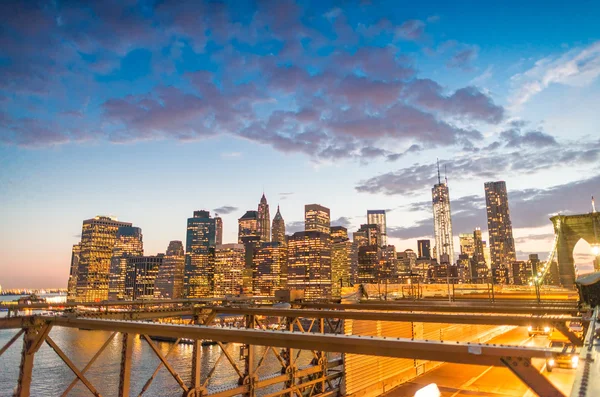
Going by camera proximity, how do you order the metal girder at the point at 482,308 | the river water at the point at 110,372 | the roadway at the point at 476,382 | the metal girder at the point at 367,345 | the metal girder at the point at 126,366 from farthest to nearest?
the river water at the point at 110,372
the roadway at the point at 476,382
the metal girder at the point at 482,308
the metal girder at the point at 126,366
the metal girder at the point at 367,345

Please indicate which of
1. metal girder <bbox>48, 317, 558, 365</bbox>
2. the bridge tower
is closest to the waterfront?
metal girder <bbox>48, 317, 558, 365</bbox>

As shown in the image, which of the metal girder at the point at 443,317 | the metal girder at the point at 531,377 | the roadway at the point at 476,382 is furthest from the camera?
the roadway at the point at 476,382

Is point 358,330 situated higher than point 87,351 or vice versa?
point 358,330

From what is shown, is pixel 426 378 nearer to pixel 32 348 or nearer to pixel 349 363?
pixel 349 363

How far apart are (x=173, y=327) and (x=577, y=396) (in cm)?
→ 648

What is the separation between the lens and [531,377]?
15.9 ft

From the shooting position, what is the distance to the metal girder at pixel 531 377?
4.68m

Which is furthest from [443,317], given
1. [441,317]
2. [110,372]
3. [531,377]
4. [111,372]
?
[110,372]

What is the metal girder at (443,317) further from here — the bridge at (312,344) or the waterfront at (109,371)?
the waterfront at (109,371)

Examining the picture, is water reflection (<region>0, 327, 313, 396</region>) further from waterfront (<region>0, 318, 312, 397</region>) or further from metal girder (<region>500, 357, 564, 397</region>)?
metal girder (<region>500, 357, 564, 397</region>)

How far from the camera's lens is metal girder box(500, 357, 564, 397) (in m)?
4.68

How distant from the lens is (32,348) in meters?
10.5

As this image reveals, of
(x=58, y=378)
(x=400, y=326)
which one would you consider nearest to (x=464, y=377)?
(x=400, y=326)

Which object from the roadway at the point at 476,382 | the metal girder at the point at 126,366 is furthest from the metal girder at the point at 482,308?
the metal girder at the point at 126,366
